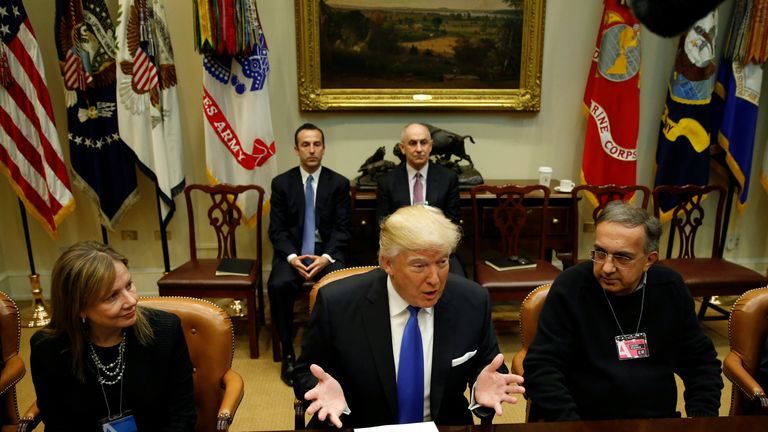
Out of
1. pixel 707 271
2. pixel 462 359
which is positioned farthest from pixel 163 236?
pixel 707 271

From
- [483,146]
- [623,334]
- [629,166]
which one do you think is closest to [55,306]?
[623,334]

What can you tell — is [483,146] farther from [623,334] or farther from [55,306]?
[55,306]

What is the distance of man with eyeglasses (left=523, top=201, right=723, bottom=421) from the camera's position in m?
1.85

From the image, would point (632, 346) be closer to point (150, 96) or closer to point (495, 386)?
point (495, 386)

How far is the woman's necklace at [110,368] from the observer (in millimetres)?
1615

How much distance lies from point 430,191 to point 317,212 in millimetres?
802

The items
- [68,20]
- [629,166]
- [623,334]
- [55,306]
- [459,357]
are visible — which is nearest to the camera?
[55,306]

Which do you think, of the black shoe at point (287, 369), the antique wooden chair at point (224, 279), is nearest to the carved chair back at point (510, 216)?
the black shoe at point (287, 369)

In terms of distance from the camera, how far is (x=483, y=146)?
4453 millimetres

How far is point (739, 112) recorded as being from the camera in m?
4.08

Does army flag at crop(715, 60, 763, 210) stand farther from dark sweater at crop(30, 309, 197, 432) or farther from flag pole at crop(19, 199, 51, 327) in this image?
flag pole at crop(19, 199, 51, 327)

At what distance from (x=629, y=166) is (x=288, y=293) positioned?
2.78m

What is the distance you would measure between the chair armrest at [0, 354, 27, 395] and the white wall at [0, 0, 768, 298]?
2.45m

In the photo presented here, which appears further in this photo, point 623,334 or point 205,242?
point 205,242
